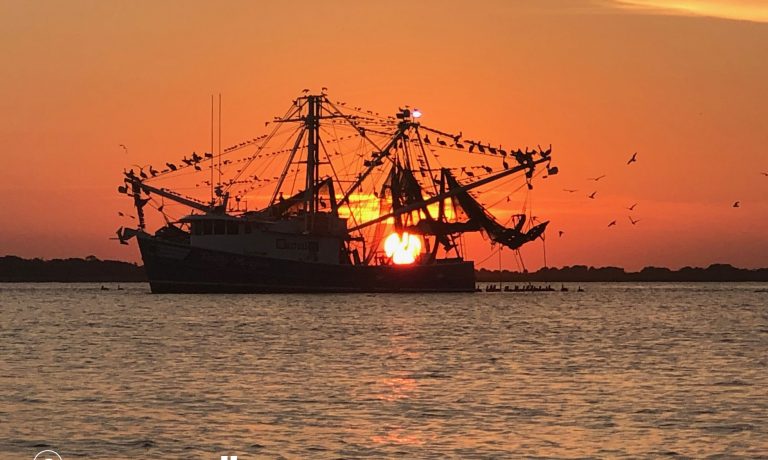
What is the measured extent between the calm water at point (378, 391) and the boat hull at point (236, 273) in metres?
39.5

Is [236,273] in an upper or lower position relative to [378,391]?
upper

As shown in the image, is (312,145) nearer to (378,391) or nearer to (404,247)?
(404,247)

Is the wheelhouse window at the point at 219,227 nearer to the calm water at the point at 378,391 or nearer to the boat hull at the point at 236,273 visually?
the boat hull at the point at 236,273

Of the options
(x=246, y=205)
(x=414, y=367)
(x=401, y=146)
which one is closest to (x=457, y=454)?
(x=414, y=367)

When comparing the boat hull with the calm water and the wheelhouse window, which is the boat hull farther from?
the calm water

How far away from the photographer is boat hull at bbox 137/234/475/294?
11675 cm

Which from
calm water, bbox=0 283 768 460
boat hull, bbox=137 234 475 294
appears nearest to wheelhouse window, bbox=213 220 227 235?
boat hull, bbox=137 234 475 294

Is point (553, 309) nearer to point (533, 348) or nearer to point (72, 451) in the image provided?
point (533, 348)

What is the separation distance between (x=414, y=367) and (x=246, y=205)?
74.3 meters

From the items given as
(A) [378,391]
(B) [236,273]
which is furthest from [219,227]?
(A) [378,391]

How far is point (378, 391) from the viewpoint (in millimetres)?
38531

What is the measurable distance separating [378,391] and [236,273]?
3197 inches

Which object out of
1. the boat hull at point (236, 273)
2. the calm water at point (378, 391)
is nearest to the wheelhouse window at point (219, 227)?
the boat hull at point (236, 273)

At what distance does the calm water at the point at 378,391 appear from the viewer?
2803 cm
